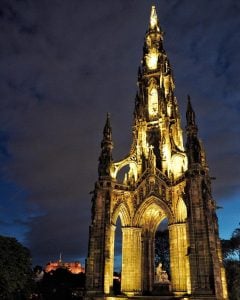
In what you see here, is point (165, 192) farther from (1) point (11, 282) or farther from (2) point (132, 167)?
(1) point (11, 282)

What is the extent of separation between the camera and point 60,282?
4281 centimetres

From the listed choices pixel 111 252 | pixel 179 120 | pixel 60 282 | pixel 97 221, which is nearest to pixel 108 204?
pixel 97 221

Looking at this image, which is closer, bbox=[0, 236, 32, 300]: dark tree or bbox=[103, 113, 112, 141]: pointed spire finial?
bbox=[0, 236, 32, 300]: dark tree

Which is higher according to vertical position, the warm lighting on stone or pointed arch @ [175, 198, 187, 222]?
the warm lighting on stone

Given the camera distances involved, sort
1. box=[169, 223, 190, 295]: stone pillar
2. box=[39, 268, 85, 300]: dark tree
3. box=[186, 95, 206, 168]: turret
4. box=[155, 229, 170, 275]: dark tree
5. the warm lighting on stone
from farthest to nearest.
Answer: box=[39, 268, 85, 300]: dark tree < box=[155, 229, 170, 275]: dark tree < the warm lighting on stone < box=[169, 223, 190, 295]: stone pillar < box=[186, 95, 206, 168]: turret

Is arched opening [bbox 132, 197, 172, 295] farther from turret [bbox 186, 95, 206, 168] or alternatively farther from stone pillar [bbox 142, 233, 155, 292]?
turret [bbox 186, 95, 206, 168]

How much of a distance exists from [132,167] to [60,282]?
21071 mm

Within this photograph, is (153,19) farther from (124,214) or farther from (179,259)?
(179,259)

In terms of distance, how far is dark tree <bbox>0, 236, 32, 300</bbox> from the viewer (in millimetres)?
19703

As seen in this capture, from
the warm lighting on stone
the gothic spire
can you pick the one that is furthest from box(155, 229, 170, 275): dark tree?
the gothic spire

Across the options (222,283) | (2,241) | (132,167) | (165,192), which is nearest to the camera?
(2,241)

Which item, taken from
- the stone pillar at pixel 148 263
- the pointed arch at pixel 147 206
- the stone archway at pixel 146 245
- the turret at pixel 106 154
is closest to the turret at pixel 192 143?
the stone archway at pixel 146 245

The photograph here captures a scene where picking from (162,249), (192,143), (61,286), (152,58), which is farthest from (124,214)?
(61,286)

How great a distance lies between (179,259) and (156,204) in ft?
16.1
